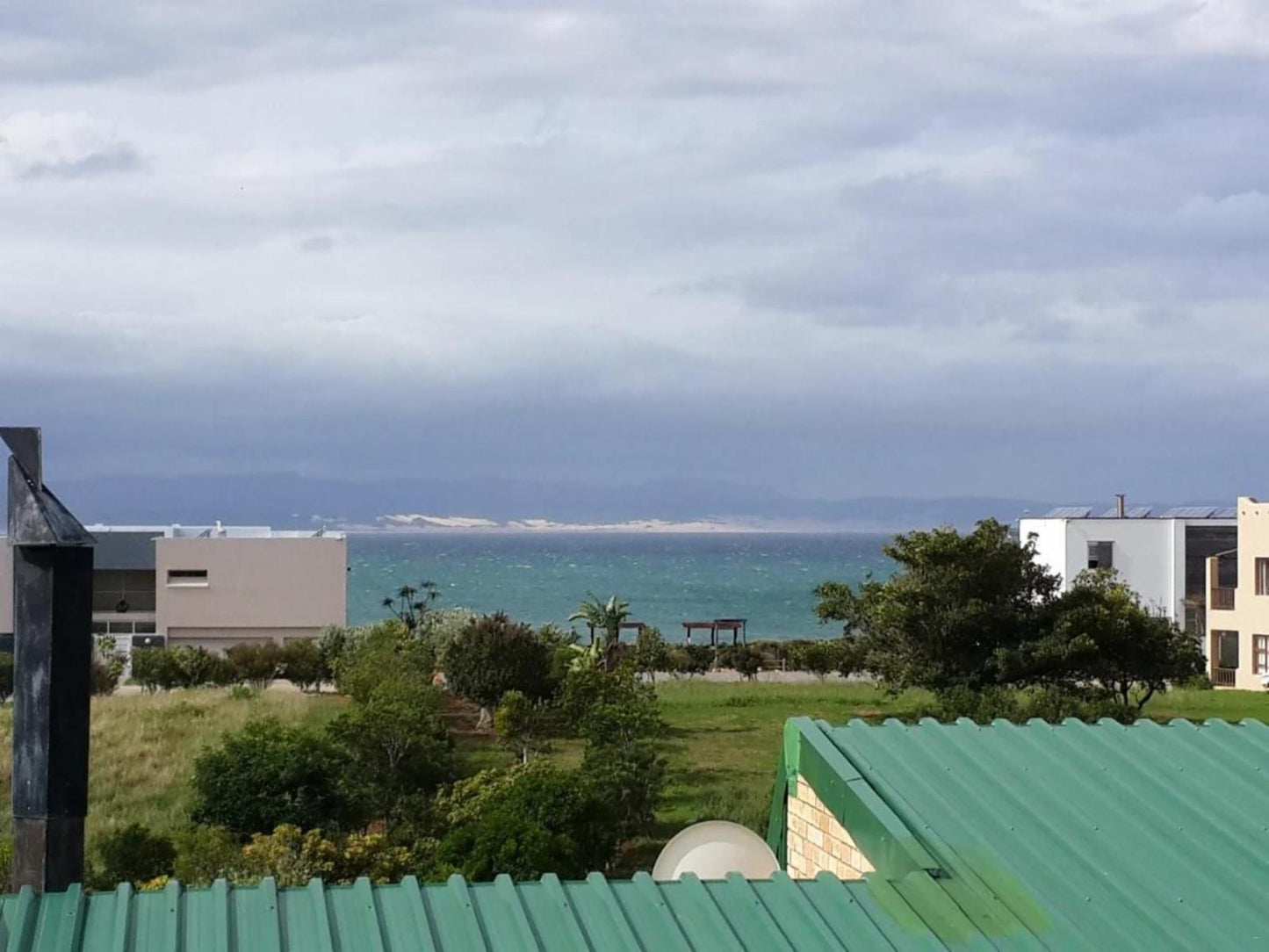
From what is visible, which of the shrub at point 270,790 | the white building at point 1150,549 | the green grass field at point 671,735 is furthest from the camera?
the white building at point 1150,549

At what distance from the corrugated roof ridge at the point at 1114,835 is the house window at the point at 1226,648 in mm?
53475

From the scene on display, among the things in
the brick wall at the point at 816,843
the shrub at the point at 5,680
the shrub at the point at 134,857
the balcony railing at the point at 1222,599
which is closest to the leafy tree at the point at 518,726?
the shrub at the point at 134,857

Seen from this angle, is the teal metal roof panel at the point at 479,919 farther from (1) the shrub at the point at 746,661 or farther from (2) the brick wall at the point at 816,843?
(1) the shrub at the point at 746,661

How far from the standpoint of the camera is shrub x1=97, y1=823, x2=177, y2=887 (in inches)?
691

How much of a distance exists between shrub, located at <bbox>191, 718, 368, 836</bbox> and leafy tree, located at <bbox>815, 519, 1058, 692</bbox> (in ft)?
33.4

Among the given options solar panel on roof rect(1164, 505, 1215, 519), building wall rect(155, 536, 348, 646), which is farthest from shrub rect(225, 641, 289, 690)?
solar panel on roof rect(1164, 505, 1215, 519)

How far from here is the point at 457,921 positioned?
19.3 feet

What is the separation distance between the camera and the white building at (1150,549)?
241ft

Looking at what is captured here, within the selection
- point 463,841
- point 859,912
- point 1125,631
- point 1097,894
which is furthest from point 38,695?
point 1125,631

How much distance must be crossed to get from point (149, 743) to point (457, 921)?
24706mm

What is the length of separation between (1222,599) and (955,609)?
3725cm

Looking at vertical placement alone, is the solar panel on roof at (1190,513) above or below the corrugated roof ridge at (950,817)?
above

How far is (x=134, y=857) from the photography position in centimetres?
1773

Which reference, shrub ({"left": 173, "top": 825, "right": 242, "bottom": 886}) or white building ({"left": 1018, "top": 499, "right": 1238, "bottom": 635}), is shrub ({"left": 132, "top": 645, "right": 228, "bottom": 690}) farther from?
white building ({"left": 1018, "top": 499, "right": 1238, "bottom": 635})
